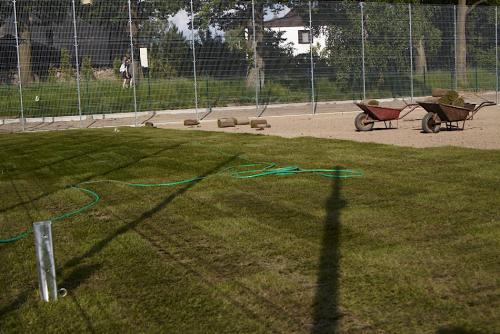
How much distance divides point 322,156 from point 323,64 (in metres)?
16.1

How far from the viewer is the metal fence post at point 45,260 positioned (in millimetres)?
4816

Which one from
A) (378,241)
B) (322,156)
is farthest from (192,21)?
(378,241)

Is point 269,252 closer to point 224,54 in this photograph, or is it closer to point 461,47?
point 224,54

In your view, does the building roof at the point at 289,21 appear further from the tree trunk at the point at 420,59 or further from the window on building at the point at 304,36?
the tree trunk at the point at 420,59

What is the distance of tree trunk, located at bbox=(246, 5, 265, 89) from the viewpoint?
2634 centimetres

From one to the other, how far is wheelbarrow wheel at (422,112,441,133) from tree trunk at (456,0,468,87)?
50.1ft

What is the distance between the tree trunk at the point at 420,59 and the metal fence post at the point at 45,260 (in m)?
26.3

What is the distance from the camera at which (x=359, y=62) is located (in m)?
28.4

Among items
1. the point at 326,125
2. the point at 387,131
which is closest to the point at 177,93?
the point at 326,125

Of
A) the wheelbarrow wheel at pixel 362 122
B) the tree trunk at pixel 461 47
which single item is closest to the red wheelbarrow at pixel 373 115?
the wheelbarrow wheel at pixel 362 122

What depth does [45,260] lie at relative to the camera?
487cm

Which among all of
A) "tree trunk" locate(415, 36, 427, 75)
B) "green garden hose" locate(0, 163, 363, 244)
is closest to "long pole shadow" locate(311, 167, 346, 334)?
"green garden hose" locate(0, 163, 363, 244)

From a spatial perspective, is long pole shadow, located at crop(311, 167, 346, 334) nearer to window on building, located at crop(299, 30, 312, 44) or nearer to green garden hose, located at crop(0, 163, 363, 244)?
green garden hose, located at crop(0, 163, 363, 244)

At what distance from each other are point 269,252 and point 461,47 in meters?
26.5
